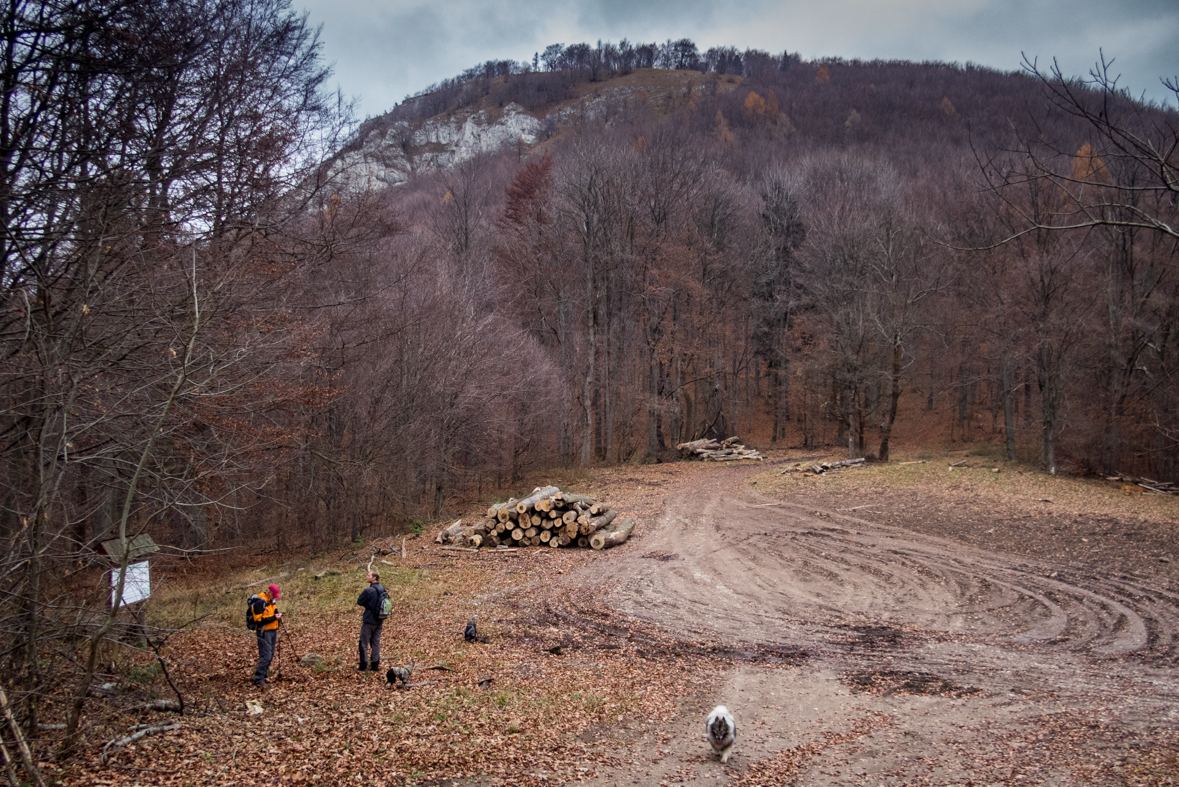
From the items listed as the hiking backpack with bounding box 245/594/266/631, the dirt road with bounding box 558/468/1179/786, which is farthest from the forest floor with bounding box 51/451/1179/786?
the hiking backpack with bounding box 245/594/266/631

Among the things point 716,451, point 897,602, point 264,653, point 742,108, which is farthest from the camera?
point 742,108

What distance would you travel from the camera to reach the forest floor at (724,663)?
6273mm

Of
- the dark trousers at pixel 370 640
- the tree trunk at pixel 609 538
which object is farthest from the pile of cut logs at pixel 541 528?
the dark trousers at pixel 370 640

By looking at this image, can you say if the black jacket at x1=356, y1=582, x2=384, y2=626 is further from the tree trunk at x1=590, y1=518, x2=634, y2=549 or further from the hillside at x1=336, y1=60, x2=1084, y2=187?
the hillside at x1=336, y1=60, x2=1084, y2=187

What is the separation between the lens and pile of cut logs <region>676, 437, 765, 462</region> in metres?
34.7

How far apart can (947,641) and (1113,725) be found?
345cm

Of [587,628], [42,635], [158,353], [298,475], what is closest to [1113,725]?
[587,628]

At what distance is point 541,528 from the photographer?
18.2 meters

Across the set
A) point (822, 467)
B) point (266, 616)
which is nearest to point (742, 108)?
point (822, 467)

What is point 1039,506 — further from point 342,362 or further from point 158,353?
point 158,353

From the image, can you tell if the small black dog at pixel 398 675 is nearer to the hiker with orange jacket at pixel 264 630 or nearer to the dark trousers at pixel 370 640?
the dark trousers at pixel 370 640

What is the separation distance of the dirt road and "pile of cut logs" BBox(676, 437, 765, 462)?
16662mm

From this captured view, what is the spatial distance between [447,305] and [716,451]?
18802 mm

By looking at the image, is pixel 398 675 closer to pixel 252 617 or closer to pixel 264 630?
pixel 264 630
